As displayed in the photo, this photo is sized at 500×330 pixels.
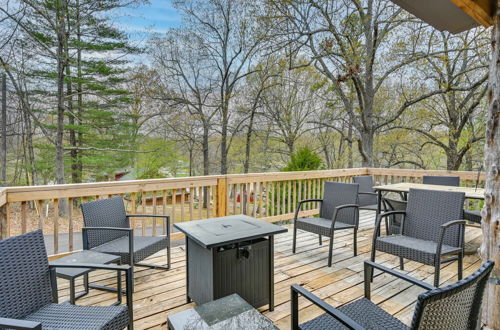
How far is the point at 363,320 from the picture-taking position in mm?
1629

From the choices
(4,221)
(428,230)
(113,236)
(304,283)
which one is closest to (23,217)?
(4,221)

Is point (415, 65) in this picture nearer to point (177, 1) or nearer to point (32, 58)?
point (177, 1)

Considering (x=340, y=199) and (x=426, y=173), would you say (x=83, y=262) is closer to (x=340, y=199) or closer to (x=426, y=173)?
(x=340, y=199)

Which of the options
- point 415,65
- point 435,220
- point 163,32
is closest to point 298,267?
point 435,220

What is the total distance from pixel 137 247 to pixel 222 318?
1522mm

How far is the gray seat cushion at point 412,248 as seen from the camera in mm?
2609

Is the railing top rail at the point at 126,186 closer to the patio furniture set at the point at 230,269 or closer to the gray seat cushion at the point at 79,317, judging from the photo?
the patio furniture set at the point at 230,269

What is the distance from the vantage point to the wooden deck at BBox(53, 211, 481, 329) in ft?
8.02

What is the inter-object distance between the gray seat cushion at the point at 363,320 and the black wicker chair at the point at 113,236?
68.6 inches

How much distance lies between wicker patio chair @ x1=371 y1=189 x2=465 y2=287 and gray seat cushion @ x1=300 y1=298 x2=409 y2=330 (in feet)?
3.89

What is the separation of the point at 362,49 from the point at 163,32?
8.08 metres

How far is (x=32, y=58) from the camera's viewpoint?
9930 mm

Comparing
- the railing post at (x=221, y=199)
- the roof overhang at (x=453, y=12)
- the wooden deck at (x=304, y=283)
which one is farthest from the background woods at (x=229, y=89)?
the roof overhang at (x=453, y=12)

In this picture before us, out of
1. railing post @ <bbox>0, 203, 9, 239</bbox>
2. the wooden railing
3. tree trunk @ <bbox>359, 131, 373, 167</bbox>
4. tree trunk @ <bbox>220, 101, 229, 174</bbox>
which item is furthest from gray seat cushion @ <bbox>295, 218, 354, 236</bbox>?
tree trunk @ <bbox>220, 101, 229, 174</bbox>
